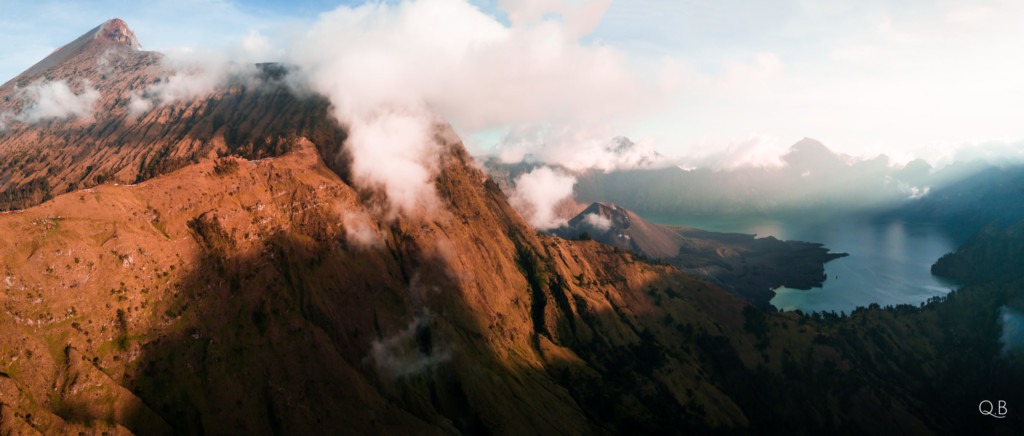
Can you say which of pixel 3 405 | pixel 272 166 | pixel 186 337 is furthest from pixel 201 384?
pixel 272 166

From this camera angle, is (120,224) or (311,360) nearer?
(120,224)

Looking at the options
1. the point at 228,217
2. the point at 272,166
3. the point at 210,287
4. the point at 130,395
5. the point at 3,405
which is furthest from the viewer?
the point at 272,166

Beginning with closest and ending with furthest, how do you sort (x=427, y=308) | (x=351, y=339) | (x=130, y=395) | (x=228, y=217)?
(x=130, y=395) < (x=228, y=217) < (x=351, y=339) < (x=427, y=308)

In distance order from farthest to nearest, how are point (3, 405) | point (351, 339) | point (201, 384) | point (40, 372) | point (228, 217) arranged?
point (351, 339), point (228, 217), point (201, 384), point (40, 372), point (3, 405)

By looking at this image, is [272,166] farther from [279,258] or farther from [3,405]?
[3,405]

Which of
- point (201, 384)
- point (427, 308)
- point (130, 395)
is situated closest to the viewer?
point (130, 395)

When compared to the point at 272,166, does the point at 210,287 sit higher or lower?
lower

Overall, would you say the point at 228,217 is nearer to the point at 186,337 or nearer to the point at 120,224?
the point at 120,224

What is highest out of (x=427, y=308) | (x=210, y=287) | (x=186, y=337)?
(x=210, y=287)

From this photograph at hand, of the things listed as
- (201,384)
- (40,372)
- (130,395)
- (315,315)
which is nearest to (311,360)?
(315,315)
